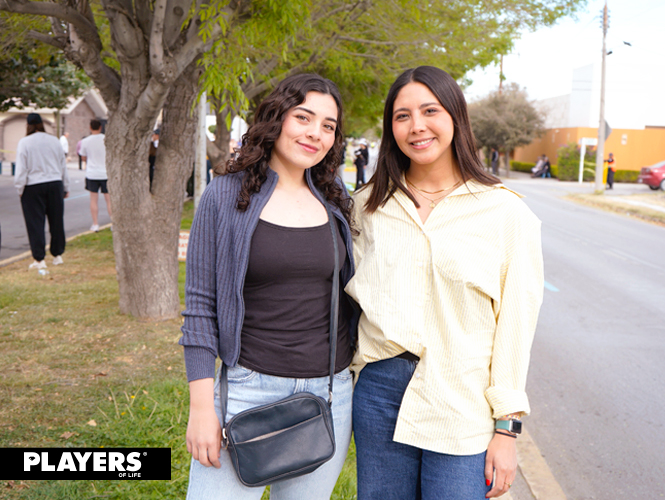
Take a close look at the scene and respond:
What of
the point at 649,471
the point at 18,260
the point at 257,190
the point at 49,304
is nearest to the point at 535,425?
the point at 649,471

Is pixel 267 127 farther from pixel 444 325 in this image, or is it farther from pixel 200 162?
pixel 200 162

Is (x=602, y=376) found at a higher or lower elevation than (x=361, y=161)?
lower

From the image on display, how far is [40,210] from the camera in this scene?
809 cm

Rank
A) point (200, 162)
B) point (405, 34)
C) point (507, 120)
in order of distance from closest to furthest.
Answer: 1. point (405, 34)
2. point (200, 162)
3. point (507, 120)

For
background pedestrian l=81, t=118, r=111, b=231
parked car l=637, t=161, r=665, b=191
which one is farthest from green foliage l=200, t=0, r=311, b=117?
parked car l=637, t=161, r=665, b=191

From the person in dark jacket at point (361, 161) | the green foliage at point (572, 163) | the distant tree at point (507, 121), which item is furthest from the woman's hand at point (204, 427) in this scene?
the distant tree at point (507, 121)

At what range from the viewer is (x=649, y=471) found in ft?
12.7

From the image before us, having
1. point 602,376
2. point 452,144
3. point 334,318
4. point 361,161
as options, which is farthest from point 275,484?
point 361,161

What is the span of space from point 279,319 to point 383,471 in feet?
2.14

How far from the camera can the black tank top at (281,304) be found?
1.96m

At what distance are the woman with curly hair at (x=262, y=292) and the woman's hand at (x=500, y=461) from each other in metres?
0.51

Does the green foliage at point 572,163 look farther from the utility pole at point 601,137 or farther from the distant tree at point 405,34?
the distant tree at point 405,34

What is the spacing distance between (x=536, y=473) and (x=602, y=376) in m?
2.06

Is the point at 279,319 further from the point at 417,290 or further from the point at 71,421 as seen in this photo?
the point at 71,421
